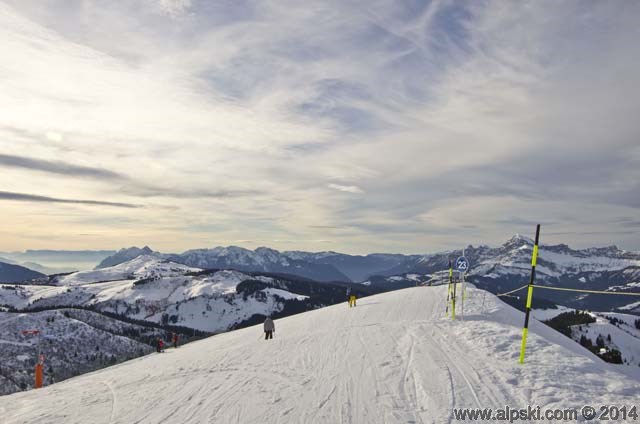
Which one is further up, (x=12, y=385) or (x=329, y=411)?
(x=329, y=411)

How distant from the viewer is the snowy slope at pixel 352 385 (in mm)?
10562

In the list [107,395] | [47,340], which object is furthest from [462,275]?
[47,340]

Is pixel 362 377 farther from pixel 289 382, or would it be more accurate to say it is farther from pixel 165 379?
pixel 165 379

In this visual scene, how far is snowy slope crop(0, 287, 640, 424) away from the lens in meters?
10.6

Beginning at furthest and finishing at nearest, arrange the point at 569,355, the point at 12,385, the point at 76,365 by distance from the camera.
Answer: the point at 76,365
the point at 12,385
the point at 569,355

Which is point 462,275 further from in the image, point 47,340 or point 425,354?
point 47,340

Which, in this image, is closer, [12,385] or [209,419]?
[209,419]

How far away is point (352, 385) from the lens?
12.6m

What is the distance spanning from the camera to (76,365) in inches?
6658

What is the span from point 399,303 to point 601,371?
23.9 meters

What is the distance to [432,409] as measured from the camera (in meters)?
10.3

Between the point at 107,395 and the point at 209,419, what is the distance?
236 inches

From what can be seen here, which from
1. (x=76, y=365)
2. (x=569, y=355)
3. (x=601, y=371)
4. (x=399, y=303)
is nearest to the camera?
(x=601, y=371)

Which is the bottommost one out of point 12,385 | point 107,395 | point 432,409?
point 12,385
